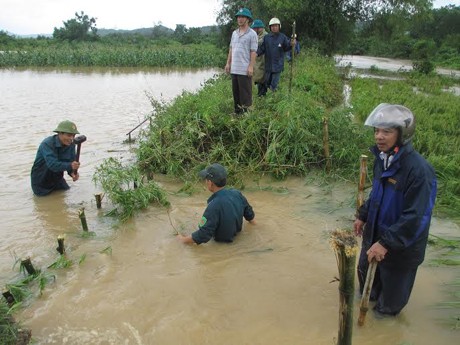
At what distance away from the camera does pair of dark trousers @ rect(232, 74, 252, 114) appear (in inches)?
273

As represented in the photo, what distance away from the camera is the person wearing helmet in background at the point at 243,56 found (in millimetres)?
6645

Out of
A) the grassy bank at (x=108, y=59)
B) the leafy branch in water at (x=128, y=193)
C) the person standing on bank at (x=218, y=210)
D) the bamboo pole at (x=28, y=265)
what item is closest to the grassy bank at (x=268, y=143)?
the leafy branch in water at (x=128, y=193)

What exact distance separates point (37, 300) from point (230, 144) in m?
4.01

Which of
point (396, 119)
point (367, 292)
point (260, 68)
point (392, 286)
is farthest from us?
point (260, 68)

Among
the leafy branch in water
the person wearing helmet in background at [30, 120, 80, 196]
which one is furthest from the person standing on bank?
the person wearing helmet in background at [30, 120, 80, 196]

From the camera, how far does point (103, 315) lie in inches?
130

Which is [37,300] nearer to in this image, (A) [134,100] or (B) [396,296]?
(B) [396,296]

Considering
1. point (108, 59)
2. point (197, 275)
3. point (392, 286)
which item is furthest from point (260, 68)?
point (108, 59)

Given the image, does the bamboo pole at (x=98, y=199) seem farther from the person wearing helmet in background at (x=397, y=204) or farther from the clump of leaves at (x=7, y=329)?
the person wearing helmet in background at (x=397, y=204)

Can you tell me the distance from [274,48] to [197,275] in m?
5.44

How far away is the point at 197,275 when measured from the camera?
3910 mm

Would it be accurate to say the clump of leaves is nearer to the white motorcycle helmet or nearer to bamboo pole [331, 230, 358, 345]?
bamboo pole [331, 230, 358, 345]

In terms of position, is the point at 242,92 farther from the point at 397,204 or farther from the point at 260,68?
the point at 397,204

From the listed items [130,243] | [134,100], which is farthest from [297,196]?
[134,100]
